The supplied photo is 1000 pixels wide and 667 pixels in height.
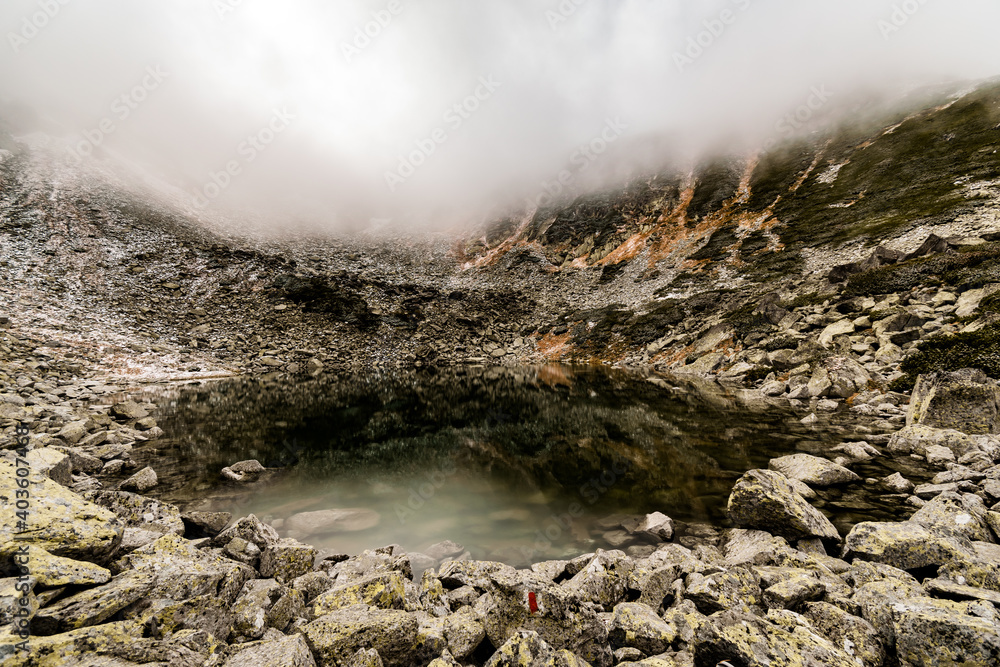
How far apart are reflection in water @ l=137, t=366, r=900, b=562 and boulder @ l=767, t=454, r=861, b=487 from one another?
167 cm

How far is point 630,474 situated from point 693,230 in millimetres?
82740

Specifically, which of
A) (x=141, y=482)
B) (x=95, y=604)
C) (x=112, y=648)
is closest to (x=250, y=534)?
(x=95, y=604)

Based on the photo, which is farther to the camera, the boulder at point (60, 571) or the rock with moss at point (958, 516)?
the rock with moss at point (958, 516)

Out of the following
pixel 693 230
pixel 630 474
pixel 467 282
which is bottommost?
pixel 630 474

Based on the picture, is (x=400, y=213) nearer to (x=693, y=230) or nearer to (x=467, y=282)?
(x=467, y=282)

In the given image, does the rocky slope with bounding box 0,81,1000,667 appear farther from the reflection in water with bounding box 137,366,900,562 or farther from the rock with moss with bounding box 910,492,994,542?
the reflection in water with bounding box 137,366,900,562

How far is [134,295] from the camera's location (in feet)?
187

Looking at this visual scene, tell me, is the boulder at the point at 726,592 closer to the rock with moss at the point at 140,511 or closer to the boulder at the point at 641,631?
the boulder at the point at 641,631

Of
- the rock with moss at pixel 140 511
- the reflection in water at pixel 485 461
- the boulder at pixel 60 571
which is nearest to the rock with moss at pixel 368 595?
the boulder at pixel 60 571

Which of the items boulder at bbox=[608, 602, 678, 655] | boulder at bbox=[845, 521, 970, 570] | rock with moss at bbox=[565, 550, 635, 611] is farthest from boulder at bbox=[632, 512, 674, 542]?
boulder at bbox=[608, 602, 678, 655]

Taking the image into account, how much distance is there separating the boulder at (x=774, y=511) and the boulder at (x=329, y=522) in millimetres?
10366

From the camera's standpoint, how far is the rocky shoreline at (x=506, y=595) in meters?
Answer: 4.30

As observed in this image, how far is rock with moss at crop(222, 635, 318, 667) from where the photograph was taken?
4117mm

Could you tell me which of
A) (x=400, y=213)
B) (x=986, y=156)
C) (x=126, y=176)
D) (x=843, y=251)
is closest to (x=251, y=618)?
(x=843, y=251)
